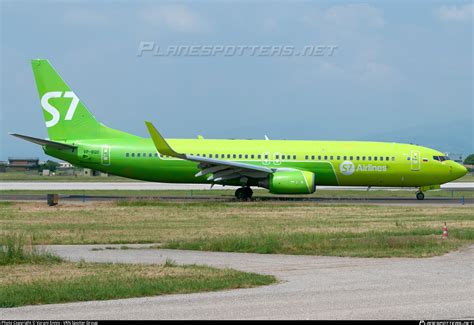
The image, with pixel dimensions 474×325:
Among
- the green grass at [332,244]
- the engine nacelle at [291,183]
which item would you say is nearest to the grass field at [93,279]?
the green grass at [332,244]

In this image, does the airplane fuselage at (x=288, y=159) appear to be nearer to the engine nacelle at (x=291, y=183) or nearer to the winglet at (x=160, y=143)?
the engine nacelle at (x=291, y=183)

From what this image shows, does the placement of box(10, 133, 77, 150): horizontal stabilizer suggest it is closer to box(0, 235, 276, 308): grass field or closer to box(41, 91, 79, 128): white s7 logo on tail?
box(41, 91, 79, 128): white s7 logo on tail

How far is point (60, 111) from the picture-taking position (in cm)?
4494

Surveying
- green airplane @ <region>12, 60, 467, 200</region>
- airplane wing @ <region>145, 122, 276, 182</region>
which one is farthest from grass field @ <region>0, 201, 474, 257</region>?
green airplane @ <region>12, 60, 467, 200</region>

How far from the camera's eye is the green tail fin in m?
44.9

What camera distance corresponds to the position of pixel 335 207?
38.0m

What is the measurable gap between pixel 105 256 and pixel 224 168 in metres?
22.0

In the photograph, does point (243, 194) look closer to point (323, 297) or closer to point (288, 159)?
point (288, 159)

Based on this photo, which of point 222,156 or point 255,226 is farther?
point 222,156

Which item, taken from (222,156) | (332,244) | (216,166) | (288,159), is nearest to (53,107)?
(222,156)

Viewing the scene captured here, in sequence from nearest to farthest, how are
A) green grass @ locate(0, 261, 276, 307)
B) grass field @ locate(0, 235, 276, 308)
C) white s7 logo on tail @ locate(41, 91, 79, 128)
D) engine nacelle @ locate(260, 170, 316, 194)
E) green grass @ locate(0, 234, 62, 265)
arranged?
1. green grass @ locate(0, 261, 276, 307)
2. grass field @ locate(0, 235, 276, 308)
3. green grass @ locate(0, 234, 62, 265)
4. engine nacelle @ locate(260, 170, 316, 194)
5. white s7 logo on tail @ locate(41, 91, 79, 128)

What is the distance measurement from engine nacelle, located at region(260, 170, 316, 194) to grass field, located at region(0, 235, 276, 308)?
75.1 feet

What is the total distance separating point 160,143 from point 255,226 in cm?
1314

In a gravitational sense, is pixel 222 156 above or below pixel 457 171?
above
